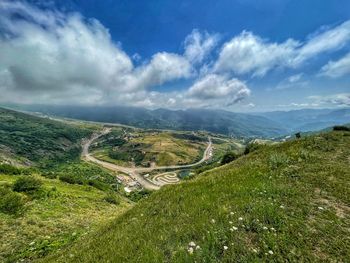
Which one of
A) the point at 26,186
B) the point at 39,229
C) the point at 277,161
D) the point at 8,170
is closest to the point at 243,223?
the point at 277,161

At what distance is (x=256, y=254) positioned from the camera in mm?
7035

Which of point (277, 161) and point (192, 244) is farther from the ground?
point (277, 161)

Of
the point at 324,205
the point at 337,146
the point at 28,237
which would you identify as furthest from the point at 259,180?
the point at 28,237

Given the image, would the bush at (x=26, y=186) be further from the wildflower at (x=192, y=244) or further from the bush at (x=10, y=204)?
the wildflower at (x=192, y=244)

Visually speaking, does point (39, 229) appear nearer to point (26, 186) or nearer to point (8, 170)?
point (26, 186)

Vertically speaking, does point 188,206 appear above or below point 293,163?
below

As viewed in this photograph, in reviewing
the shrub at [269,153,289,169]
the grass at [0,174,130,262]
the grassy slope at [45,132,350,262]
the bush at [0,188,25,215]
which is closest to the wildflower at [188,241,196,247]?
the grassy slope at [45,132,350,262]

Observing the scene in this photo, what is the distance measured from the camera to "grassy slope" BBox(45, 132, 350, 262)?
7.26m

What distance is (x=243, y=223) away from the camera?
8.55 metres

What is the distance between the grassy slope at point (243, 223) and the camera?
7.26m

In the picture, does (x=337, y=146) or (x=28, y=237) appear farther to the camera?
(x=337, y=146)

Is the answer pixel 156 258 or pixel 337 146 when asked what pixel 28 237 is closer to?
pixel 156 258

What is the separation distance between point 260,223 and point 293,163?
30.4 ft

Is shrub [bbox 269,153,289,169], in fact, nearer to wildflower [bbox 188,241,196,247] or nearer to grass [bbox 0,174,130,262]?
wildflower [bbox 188,241,196,247]
